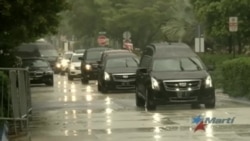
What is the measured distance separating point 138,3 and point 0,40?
40174 mm

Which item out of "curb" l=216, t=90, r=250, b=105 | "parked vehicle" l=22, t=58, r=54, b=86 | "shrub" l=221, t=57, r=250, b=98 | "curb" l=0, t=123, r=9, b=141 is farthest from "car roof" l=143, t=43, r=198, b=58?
"parked vehicle" l=22, t=58, r=54, b=86

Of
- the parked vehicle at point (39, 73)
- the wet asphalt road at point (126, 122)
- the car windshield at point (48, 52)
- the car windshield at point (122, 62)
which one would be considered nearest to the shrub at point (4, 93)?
the wet asphalt road at point (126, 122)

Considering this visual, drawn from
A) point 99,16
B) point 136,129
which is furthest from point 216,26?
point 99,16

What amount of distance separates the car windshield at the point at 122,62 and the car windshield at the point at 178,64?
9614 mm

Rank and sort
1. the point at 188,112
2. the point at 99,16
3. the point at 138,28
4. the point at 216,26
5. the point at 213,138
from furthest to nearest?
the point at 99,16
the point at 138,28
the point at 216,26
the point at 188,112
the point at 213,138

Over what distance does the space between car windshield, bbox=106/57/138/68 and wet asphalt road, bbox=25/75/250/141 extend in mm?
5934

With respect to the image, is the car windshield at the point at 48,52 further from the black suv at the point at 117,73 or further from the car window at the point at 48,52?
the black suv at the point at 117,73

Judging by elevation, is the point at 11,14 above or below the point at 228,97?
above

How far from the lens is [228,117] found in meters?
19.3

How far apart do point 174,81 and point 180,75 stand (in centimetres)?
54

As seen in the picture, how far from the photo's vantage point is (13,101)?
16.0 metres

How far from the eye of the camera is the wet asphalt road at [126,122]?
51.3 ft

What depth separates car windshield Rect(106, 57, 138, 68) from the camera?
33500mm

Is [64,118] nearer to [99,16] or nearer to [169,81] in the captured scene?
[169,81]
